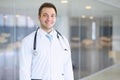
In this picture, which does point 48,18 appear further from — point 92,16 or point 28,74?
point 92,16

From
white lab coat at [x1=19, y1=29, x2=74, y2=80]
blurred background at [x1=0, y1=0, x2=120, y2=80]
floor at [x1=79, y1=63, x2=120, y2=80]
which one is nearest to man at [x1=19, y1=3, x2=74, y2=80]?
white lab coat at [x1=19, y1=29, x2=74, y2=80]

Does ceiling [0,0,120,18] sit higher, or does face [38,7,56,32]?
ceiling [0,0,120,18]

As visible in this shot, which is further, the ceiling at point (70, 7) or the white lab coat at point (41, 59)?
the ceiling at point (70, 7)

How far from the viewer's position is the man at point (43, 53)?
5.90 ft

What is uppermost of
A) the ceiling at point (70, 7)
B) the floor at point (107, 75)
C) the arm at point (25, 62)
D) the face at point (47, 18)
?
the ceiling at point (70, 7)

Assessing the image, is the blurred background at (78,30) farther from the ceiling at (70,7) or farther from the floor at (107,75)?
the floor at (107,75)

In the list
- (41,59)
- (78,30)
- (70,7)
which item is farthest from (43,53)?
(78,30)

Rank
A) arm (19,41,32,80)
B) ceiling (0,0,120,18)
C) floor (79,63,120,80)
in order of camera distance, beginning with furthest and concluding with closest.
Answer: floor (79,63,120,80)
ceiling (0,0,120,18)
arm (19,41,32,80)

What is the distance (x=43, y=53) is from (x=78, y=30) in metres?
5.27

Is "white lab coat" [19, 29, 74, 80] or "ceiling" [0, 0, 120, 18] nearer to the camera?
"white lab coat" [19, 29, 74, 80]

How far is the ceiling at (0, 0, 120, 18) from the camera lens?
199 inches

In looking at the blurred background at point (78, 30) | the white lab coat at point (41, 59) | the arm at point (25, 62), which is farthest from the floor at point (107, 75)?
the arm at point (25, 62)

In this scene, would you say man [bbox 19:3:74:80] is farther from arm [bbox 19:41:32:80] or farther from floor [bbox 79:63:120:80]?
floor [bbox 79:63:120:80]

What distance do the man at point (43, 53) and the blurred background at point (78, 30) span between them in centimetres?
327
